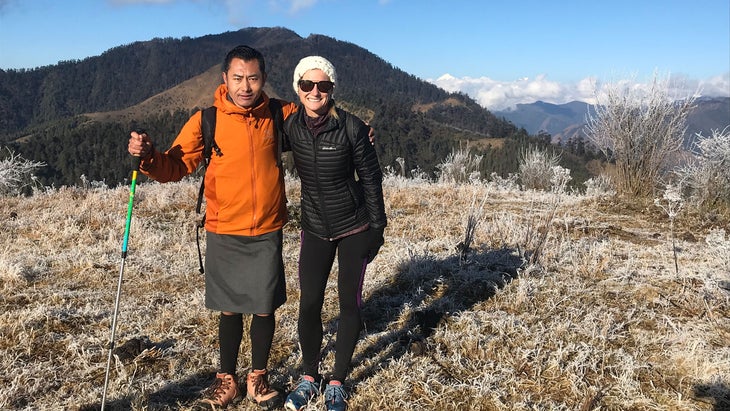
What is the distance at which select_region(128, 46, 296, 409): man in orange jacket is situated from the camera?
8.33 ft

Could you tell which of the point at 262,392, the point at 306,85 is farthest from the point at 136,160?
the point at 262,392

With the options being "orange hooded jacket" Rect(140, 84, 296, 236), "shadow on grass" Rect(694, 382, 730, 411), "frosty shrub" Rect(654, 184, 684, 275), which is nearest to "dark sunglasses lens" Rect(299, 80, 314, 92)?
"orange hooded jacket" Rect(140, 84, 296, 236)

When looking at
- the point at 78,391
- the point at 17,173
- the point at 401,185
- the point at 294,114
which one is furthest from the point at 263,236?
the point at 17,173

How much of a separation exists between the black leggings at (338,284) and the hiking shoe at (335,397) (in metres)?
0.10

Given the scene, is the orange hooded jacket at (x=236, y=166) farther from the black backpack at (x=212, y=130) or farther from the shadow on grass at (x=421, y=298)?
the shadow on grass at (x=421, y=298)

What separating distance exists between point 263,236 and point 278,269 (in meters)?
0.23

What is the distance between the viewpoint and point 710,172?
Result: 9.77 meters

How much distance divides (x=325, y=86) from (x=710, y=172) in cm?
1046

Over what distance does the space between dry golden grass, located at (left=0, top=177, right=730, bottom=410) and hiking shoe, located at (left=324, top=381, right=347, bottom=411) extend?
0.07 metres

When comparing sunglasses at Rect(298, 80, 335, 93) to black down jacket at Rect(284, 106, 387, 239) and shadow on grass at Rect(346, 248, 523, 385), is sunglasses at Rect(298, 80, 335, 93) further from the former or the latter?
shadow on grass at Rect(346, 248, 523, 385)

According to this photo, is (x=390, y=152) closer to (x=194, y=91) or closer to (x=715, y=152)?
(x=715, y=152)

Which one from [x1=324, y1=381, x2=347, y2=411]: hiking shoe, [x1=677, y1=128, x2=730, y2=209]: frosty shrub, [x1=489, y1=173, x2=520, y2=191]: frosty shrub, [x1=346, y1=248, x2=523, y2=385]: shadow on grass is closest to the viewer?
[x1=324, y1=381, x2=347, y2=411]: hiking shoe

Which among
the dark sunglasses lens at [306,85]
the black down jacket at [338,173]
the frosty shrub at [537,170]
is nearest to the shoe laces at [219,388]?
the black down jacket at [338,173]

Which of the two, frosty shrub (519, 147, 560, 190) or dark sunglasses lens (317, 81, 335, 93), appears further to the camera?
frosty shrub (519, 147, 560, 190)
